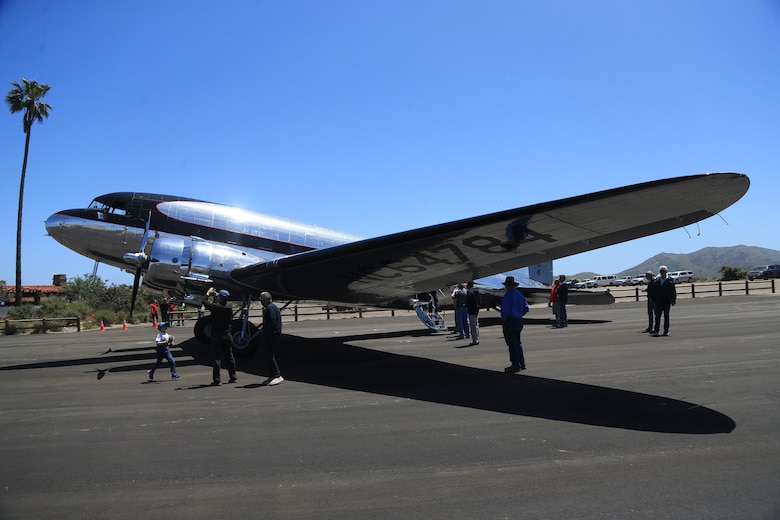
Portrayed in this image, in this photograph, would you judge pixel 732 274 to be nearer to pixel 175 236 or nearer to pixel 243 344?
pixel 243 344

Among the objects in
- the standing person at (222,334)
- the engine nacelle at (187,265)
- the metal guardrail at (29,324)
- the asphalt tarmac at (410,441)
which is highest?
the engine nacelle at (187,265)

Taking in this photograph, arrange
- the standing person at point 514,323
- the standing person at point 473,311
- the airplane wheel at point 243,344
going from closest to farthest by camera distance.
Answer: the standing person at point 514,323 < the airplane wheel at point 243,344 < the standing person at point 473,311

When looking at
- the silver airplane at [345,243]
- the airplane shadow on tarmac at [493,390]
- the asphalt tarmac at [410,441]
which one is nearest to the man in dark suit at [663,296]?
the asphalt tarmac at [410,441]

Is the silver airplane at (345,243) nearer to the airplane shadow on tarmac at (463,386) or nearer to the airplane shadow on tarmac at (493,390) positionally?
the airplane shadow on tarmac at (463,386)

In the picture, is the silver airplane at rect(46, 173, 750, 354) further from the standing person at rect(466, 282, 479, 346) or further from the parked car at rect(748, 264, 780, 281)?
the parked car at rect(748, 264, 780, 281)

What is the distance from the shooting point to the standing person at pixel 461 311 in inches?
571

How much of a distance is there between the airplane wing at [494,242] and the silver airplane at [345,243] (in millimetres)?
21

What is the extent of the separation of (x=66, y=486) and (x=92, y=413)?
294cm

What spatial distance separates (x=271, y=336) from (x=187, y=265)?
15.4ft

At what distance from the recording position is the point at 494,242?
8.60 m

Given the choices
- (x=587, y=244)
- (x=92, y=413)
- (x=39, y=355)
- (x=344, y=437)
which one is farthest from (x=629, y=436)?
(x=39, y=355)

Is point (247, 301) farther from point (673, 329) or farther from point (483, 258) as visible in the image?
point (673, 329)

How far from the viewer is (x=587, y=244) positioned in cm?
884

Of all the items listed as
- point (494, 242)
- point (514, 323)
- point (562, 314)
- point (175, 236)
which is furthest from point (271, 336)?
point (562, 314)
